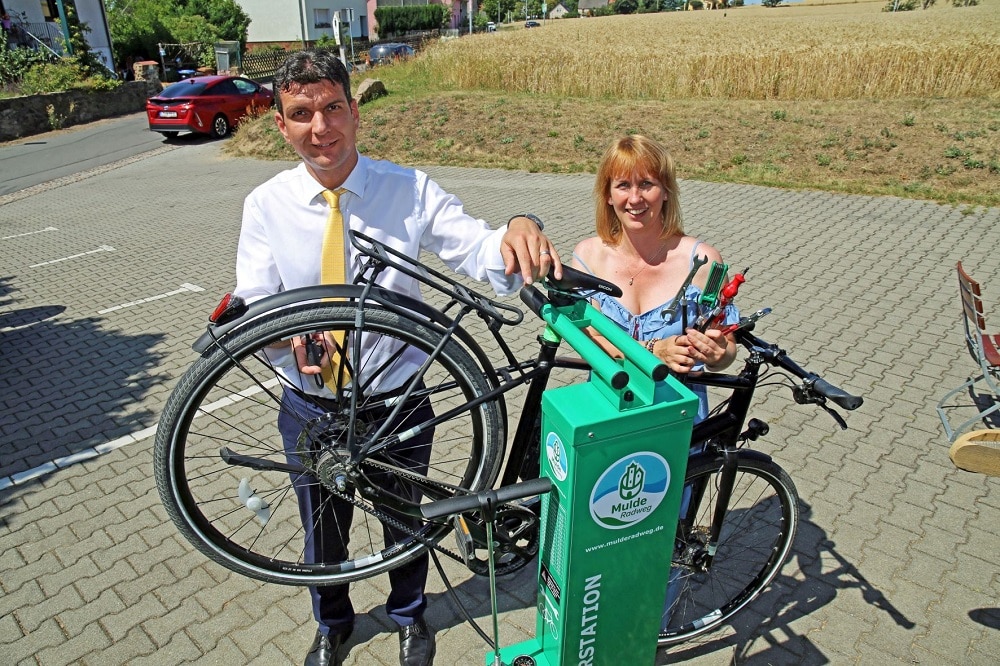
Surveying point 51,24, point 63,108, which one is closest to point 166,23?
point 51,24

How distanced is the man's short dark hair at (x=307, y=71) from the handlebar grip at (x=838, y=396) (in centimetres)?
171

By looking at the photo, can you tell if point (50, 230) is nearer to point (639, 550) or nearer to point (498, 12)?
point (639, 550)

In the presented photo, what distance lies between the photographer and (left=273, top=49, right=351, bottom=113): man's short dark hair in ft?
6.92

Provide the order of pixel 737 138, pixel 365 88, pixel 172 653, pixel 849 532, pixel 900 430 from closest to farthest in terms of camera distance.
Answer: pixel 172 653 → pixel 849 532 → pixel 900 430 → pixel 737 138 → pixel 365 88

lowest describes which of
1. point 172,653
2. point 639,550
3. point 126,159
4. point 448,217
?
point 126,159

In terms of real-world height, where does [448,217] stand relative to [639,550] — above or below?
above

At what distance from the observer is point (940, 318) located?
6195 mm

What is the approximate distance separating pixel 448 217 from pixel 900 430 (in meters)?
3.57

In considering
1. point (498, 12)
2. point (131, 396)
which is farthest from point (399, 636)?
point (498, 12)

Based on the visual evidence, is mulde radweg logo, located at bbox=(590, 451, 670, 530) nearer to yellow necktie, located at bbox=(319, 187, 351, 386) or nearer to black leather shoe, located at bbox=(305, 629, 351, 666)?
yellow necktie, located at bbox=(319, 187, 351, 386)

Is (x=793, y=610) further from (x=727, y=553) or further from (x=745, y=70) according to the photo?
(x=745, y=70)

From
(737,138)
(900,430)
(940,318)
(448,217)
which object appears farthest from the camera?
(737,138)

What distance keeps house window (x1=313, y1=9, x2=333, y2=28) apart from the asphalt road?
32.6 meters

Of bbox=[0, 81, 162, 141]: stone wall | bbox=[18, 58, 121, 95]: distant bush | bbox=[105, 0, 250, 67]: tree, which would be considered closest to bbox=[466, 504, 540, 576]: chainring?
bbox=[0, 81, 162, 141]: stone wall
